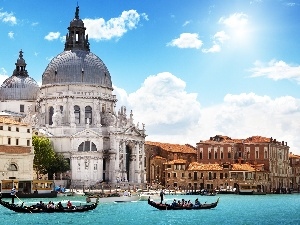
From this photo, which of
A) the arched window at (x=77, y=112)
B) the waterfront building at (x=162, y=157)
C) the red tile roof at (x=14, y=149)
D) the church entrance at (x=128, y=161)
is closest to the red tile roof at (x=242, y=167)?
the waterfront building at (x=162, y=157)

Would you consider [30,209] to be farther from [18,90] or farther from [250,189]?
[18,90]

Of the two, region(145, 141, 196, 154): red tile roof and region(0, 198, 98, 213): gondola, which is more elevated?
region(145, 141, 196, 154): red tile roof

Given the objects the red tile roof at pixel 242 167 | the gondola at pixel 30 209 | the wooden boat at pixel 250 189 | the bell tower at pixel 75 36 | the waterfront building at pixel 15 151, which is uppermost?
the bell tower at pixel 75 36

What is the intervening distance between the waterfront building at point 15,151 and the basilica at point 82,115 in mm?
18592

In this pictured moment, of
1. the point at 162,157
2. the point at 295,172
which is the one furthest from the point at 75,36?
the point at 295,172

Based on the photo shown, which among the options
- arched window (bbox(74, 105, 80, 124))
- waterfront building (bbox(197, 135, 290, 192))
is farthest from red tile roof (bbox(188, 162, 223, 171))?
arched window (bbox(74, 105, 80, 124))

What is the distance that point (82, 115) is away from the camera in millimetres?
96312

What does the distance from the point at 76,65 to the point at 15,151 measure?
91.2 ft

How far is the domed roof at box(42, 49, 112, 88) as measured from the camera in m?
96.8

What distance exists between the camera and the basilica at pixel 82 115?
92.8 metres

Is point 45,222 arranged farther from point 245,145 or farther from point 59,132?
point 245,145

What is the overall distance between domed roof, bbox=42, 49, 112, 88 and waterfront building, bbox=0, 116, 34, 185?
23.9 meters

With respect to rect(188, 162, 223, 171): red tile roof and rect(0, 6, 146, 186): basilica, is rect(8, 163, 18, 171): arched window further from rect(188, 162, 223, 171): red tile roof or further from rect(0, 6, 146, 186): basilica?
rect(188, 162, 223, 171): red tile roof

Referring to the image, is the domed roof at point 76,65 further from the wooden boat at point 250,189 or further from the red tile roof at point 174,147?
the wooden boat at point 250,189
